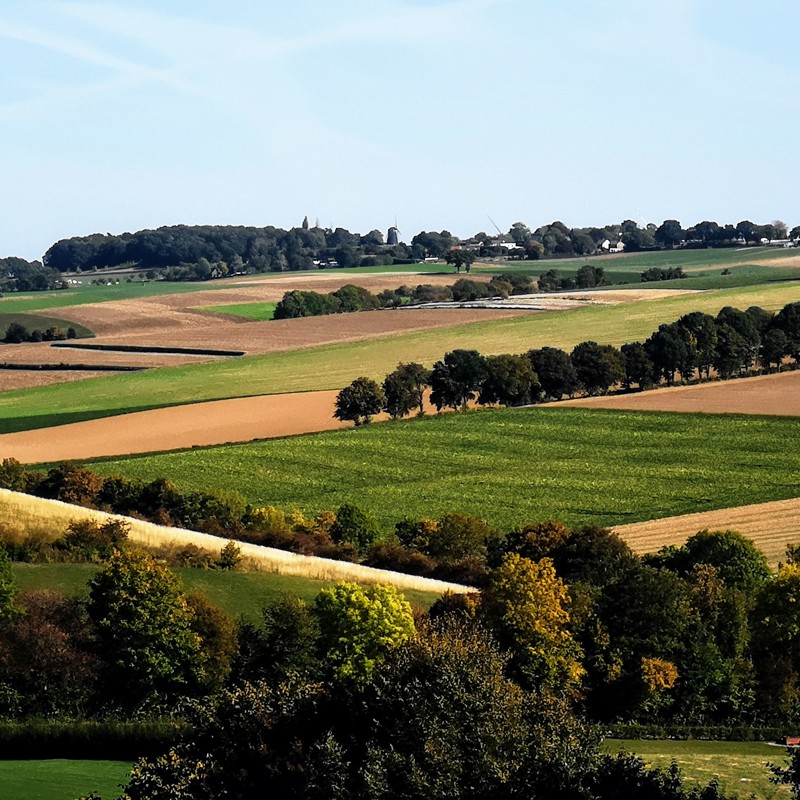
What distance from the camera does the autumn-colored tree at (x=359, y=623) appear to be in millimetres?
46037

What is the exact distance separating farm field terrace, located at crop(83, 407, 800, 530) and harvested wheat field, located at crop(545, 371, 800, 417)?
2.14 meters

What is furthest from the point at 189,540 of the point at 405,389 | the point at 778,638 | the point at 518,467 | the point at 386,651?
the point at 405,389

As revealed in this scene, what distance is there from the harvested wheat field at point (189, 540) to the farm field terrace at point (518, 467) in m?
14.1

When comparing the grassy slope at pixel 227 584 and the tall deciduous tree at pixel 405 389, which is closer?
the grassy slope at pixel 227 584

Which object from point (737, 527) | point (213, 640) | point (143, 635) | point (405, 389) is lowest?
point (737, 527)

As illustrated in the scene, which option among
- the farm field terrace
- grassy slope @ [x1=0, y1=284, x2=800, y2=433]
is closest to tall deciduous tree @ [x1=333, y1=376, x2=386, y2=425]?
the farm field terrace

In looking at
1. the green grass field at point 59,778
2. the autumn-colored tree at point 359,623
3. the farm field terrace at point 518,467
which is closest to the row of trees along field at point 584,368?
the farm field terrace at point 518,467

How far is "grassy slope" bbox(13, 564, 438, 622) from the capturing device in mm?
54469

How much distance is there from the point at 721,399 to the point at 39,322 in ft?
298

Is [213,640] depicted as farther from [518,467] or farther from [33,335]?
[33,335]

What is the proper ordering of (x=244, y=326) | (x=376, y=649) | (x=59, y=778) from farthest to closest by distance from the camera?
(x=244, y=326) → (x=376, y=649) → (x=59, y=778)

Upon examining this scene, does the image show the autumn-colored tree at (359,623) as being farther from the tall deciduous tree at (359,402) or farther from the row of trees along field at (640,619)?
the tall deciduous tree at (359,402)

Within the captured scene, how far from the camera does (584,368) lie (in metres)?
118

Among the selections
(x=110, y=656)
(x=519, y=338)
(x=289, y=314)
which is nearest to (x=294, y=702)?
(x=110, y=656)
